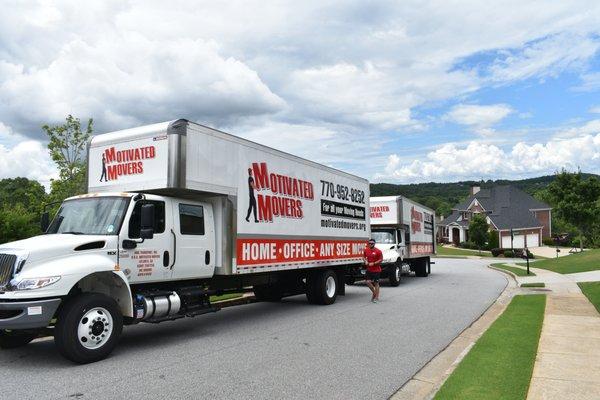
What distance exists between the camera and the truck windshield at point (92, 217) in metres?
8.02

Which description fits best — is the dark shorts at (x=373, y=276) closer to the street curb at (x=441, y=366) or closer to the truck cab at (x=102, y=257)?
the street curb at (x=441, y=366)

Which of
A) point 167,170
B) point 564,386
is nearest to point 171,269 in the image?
point 167,170

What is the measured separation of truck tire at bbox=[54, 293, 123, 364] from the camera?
6.84m

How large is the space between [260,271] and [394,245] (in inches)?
407

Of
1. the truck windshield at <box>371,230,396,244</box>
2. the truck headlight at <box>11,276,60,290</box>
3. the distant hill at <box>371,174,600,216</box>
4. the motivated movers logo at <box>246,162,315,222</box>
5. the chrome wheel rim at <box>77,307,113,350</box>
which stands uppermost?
the distant hill at <box>371,174,600,216</box>

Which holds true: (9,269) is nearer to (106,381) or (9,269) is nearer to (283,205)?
(106,381)

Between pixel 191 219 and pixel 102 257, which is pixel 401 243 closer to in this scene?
pixel 191 219

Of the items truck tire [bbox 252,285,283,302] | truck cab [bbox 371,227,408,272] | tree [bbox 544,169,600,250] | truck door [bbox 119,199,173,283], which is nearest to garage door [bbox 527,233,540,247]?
tree [bbox 544,169,600,250]

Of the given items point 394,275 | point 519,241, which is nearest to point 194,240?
point 394,275

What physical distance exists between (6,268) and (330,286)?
29.1 feet

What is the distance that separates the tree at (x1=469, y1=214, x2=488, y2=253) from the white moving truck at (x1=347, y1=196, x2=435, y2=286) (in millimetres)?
40892

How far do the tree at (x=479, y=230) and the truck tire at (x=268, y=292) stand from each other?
52342 mm

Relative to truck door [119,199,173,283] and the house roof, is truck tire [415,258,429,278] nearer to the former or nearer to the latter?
truck door [119,199,173,283]

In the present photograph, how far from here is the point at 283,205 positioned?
38.8 feet
